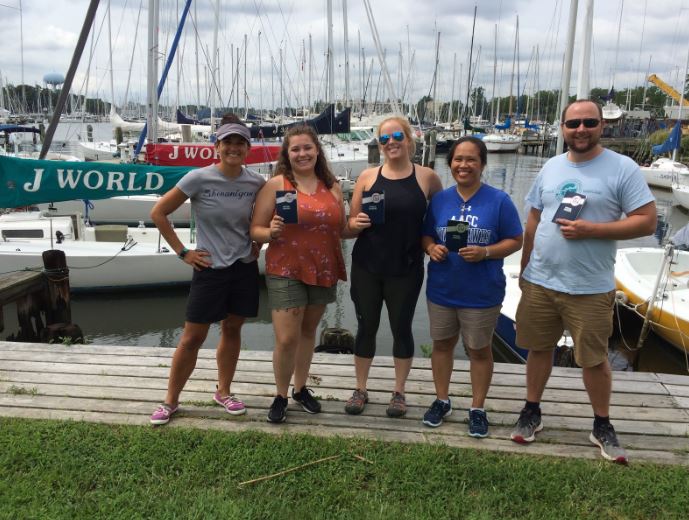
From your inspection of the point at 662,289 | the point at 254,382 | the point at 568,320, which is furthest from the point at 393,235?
the point at 662,289

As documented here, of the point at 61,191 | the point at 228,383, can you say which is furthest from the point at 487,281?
the point at 61,191

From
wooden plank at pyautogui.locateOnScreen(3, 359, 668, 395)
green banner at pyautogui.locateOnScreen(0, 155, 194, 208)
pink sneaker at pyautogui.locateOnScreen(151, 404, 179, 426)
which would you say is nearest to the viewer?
pink sneaker at pyautogui.locateOnScreen(151, 404, 179, 426)

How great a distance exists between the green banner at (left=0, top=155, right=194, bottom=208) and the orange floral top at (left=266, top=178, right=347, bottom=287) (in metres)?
3.31

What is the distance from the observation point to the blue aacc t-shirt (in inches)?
124

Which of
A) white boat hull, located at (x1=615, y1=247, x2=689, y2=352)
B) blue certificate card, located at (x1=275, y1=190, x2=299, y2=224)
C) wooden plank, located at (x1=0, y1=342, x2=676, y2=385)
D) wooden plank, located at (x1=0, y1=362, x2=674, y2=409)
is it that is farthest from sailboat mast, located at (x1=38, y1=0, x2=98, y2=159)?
white boat hull, located at (x1=615, y1=247, x2=689, y2=352)

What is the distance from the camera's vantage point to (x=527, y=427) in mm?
3354

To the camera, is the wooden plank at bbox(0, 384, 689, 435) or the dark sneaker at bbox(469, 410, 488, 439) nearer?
the dark sneaker at bbox(469, 410, 488, 439)

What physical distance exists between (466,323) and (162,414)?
1985 mm

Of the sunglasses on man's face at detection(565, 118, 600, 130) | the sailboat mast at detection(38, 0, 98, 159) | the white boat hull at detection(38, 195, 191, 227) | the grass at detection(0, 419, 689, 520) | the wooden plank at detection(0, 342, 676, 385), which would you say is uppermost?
the sailboat mast at detection(38, 0, 98, 159)

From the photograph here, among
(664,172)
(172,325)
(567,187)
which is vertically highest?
(567,187)

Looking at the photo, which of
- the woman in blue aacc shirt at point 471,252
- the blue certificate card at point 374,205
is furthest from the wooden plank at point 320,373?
the blue certificate card at point 374,205

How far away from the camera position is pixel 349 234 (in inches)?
132

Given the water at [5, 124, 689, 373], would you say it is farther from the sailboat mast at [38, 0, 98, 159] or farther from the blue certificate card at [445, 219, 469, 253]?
the blue certificate card at [445, 219, 469, 253]

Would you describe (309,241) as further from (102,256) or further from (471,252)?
(102,256)
